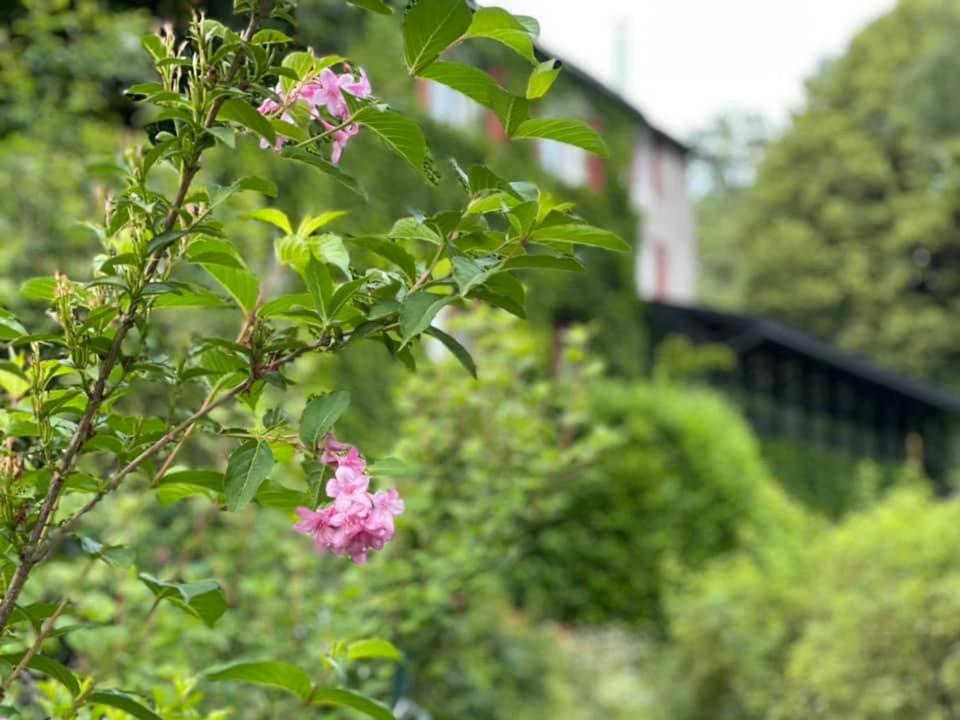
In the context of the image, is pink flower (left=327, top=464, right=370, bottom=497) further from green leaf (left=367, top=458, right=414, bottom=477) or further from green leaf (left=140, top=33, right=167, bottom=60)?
green leaf (left=140, top=33, right=167, bottom=60)

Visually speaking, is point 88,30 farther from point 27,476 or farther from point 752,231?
point 752,231

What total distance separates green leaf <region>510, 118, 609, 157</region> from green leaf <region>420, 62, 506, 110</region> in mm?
46

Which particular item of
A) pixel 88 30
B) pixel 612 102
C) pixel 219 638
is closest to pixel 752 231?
pixel 612 102

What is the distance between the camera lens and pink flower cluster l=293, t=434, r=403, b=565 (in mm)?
1540

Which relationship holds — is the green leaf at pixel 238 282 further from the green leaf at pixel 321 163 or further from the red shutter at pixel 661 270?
the red shutter at pixel 661 270

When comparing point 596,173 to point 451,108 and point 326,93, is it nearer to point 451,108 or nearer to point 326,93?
point 451,108

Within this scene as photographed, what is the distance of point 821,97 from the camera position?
1369 inches

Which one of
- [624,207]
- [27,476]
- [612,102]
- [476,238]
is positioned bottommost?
A: [27,476]

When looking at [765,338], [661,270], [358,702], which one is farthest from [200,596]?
[661,270]

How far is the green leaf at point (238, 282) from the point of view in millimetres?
1716

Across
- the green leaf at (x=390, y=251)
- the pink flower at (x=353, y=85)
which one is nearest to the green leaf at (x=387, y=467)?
the green leaf at (x=390, y=251)

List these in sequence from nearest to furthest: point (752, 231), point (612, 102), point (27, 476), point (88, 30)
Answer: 1. point (27, 476)
2. point (88, 30)
3. point (612, 102)
4. point (752, 231)

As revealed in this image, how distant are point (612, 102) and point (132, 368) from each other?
17.4 m

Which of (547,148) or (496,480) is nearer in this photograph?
(496,480)
